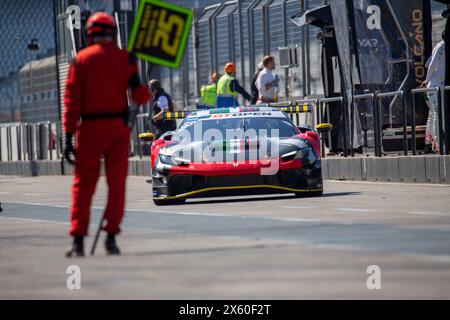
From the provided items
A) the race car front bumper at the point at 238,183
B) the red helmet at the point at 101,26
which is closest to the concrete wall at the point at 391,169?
the race car front bumper at the point at 238,183

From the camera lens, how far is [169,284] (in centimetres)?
820

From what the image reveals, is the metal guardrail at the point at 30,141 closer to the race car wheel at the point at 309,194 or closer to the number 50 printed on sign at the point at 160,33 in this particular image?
the race car wheel at the point at 309,194

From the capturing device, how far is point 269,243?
10828 mm

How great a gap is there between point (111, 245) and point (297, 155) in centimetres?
754

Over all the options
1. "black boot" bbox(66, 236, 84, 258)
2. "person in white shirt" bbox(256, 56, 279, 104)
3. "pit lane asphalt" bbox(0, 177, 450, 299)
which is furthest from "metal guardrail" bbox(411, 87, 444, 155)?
"black boot" bbox(66, 236, 84, 258)

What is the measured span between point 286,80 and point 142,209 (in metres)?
13.6

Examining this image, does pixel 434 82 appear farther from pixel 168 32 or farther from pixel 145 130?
pixel 145 130

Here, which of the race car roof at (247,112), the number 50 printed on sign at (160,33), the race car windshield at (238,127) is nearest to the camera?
the number 50 printed on sign at (160,33)

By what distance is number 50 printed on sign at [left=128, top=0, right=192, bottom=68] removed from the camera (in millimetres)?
11719

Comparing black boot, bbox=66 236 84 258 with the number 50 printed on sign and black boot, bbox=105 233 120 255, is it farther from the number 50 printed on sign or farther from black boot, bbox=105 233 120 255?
the number 50 printed on sign

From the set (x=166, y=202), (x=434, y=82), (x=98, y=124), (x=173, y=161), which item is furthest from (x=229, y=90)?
(x=98, y=124)

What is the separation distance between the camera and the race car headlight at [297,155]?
17891 mm

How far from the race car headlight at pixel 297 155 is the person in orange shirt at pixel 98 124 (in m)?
7.25
